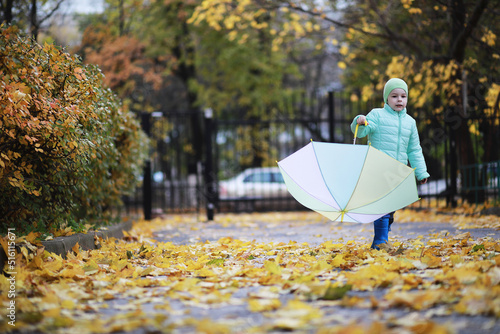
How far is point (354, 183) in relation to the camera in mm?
5164

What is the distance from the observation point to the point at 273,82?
1998 cm

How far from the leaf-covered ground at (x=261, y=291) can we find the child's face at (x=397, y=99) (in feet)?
4.93

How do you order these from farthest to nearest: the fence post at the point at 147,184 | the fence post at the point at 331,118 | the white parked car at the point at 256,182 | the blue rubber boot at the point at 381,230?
1. the white parked car at the point at 256,182
2. the fence post at the point at 331,118
3. the fence post at the point at 147,184
4. the blue rubber boot at the point at 381,230

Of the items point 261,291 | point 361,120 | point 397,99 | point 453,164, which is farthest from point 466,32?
point 261,291

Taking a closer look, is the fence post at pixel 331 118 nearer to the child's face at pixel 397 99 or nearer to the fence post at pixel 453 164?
the fence post at pixel 453 164

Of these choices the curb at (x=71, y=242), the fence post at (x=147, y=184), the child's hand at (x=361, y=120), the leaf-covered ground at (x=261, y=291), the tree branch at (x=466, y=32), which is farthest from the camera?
the fence post at (x=147, y=184)

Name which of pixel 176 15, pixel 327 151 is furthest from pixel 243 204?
pixel 327 151

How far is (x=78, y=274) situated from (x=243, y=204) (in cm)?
1359

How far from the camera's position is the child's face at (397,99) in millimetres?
5637

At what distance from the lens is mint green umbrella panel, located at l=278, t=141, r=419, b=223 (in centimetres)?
507

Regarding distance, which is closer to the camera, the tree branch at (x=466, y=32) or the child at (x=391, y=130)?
the child at (x=391, y=130)

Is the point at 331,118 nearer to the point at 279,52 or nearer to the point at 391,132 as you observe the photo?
the point at 279,52

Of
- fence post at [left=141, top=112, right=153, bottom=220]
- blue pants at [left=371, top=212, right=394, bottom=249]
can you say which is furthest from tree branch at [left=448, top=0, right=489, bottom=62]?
fence post at [left=141, top=112, right=153, bottom=220]

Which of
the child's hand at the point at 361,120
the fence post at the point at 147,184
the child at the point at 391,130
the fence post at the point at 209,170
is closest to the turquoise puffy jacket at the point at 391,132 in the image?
the child at the point at 391,130
